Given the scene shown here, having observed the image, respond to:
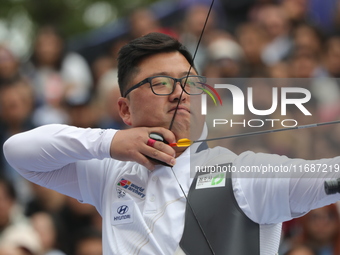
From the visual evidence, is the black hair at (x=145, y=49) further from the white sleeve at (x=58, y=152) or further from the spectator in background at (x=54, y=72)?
the spectator in background at (x=54, y=72)

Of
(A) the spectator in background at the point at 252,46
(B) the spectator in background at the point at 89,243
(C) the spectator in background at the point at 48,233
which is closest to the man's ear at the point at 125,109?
(A) the spectator in background at the point at 252,46

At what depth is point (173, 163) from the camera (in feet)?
8.50

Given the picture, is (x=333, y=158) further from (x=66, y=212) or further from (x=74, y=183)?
(x=66, y=212)

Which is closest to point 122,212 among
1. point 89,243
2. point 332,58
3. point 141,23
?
point 332,58

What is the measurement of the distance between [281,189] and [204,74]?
0.64m

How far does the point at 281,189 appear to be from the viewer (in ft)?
7.39

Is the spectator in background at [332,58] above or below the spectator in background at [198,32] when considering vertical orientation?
below

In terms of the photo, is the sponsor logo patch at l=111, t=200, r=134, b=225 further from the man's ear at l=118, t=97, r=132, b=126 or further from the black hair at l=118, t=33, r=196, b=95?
the black hair at l=118, t=33, r=196, b=95

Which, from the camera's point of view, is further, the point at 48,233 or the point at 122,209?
the point at 48,233

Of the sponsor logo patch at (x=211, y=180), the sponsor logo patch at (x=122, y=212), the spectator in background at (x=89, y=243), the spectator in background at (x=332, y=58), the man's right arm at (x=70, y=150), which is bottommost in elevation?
the spectator in background at (x=89, y=243)

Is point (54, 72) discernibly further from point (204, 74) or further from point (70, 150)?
point (204, 74)

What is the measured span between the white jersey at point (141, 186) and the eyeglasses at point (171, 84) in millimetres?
241

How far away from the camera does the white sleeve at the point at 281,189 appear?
2.16 m

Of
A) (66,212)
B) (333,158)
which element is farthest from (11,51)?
(333,158)
